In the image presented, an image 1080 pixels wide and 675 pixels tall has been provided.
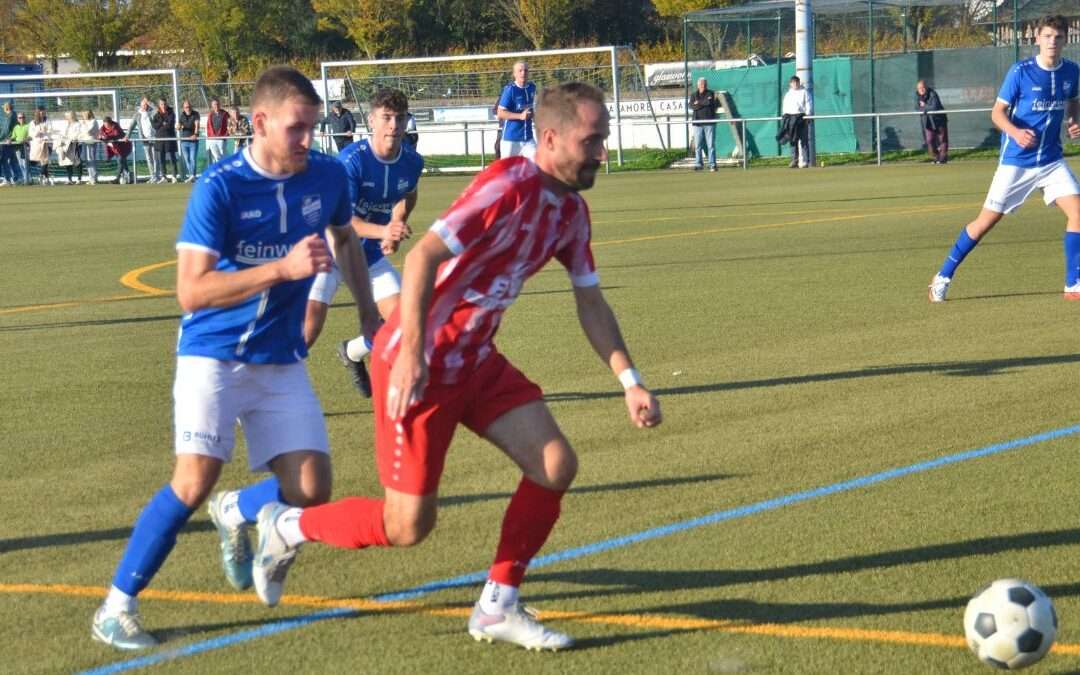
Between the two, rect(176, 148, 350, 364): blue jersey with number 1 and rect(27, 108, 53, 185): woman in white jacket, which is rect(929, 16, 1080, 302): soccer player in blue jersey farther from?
rect(27, 108, 53, 185): woman in white jacket

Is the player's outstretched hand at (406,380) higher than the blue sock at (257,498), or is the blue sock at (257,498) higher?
the player's outstretched hand at (406,380)

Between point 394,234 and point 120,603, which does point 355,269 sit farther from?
point 394,234

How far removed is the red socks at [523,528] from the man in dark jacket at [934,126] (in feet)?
96.5

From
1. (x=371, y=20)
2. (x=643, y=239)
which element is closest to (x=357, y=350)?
(x=643, y=239)

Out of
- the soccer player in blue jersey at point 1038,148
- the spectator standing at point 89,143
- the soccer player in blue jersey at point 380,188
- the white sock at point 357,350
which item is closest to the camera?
the soccer player in blue jersey at point 380,188

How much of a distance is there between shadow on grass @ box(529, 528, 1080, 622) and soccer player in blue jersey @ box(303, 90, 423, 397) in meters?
3.61

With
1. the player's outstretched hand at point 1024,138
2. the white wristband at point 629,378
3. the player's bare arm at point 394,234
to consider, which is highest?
the player's outstretched hand at point 1024,138

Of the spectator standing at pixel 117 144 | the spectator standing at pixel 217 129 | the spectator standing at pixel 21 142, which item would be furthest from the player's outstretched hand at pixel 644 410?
the spectator standing at pixel 21 142

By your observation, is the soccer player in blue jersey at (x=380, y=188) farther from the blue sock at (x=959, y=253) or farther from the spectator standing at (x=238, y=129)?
the spectator standing at (x=238, y=129)

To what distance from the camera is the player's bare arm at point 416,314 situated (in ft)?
14.7

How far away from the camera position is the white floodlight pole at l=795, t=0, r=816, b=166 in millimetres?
32844

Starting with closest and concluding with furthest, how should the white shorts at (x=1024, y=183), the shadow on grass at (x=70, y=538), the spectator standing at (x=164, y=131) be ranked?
1. the shadow on grass at (x=70, y=538)
2. the white shorts at (x=1024, y=183)
3. the spectator standing at (x=164, y=131)

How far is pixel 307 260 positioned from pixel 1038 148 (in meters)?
9.23

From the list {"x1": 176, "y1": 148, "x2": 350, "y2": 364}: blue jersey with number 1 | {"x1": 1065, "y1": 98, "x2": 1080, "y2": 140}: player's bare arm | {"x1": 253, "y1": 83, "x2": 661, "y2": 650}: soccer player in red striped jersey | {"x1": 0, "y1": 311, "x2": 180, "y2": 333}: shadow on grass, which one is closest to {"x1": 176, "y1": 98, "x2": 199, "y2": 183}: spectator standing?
{"x1": 0, "y1": 311, "x2": 180, "y2": 333}: shadow on grass
